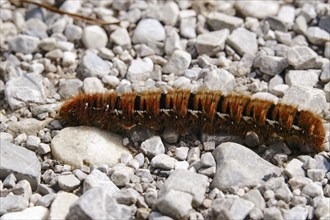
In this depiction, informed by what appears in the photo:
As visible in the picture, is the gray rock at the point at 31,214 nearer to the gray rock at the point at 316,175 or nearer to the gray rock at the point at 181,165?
the gray rock at the point at 181,165

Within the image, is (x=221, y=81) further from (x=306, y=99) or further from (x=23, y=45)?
(x=23, y=45)

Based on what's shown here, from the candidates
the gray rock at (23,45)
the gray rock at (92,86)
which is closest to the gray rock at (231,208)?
the gray rock at (92,86)

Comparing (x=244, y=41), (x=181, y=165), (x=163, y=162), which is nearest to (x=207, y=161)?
(x=181, y=165)

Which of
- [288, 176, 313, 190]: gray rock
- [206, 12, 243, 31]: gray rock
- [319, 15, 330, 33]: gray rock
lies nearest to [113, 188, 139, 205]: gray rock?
[288, 176, 313, 190]: gray rock

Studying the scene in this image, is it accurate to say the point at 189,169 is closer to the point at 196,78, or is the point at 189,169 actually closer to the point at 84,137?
the point at 84,137

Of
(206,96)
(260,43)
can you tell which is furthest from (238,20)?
(206,96)

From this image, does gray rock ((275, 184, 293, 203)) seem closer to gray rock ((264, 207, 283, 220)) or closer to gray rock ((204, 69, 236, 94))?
gray rock ((264, 207, 283, 220))
